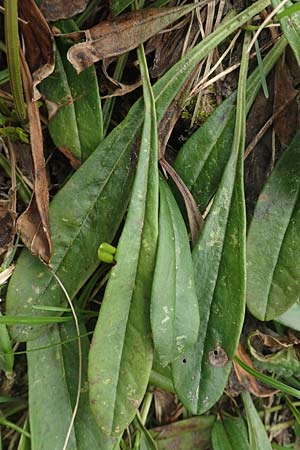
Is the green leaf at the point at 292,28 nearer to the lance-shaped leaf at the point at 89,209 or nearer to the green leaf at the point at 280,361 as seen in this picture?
the lance-shaped leaf at the point at 89,209

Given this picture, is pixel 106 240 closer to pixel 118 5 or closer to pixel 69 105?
pixel 69 105

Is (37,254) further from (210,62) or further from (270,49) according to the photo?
(270,49)

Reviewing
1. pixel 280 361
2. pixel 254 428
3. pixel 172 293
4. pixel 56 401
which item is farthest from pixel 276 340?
pixel 56 401

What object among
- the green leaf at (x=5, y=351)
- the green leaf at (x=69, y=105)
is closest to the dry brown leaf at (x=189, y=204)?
the green leaf at (x=69, y=105)

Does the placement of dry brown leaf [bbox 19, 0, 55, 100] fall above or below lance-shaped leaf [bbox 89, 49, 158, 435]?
above

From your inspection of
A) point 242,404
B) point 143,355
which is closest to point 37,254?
point 143,355

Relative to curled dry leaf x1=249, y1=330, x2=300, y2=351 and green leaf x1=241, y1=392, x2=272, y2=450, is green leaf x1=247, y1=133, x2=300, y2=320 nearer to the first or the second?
curled dry leaf x1=249, y1=330, x2=300, y2=351

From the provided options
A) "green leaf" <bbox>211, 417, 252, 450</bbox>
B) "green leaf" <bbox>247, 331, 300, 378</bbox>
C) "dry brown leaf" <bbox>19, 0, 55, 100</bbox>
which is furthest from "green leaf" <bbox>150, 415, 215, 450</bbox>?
"dry brown leaf" <bbox>19, 0, 55, 100</bbox>
